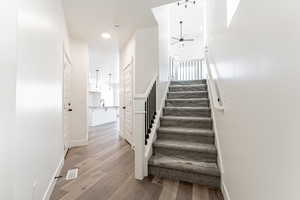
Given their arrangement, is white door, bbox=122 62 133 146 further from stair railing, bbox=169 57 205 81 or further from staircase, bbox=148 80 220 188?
stair railing, bbox=169 57 205 81

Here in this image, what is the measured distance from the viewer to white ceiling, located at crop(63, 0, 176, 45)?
2492 mm

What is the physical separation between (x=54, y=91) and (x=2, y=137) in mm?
1246

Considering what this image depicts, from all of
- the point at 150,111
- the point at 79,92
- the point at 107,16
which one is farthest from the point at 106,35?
the point at 150,111

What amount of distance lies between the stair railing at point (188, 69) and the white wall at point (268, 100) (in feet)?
18.2

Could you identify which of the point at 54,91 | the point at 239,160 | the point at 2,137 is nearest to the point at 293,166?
the point at 239,160

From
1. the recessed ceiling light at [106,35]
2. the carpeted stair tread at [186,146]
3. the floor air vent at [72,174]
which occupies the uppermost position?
the recessed ceiling light at [106,35]

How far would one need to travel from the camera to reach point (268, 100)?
0.80 meters

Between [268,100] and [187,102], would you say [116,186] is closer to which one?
[268,100]

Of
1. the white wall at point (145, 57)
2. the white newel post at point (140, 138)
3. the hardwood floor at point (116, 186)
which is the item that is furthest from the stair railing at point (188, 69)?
the hardwood floor at point (116, 186)

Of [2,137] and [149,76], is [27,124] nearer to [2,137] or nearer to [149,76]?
[2,137]

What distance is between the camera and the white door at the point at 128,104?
386 cm

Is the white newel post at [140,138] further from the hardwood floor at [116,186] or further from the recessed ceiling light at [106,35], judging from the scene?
the recessed ceiling light at [106,35]

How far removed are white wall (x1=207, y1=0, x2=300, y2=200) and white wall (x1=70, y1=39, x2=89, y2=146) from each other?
3.60 meters

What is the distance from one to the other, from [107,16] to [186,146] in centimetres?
272
